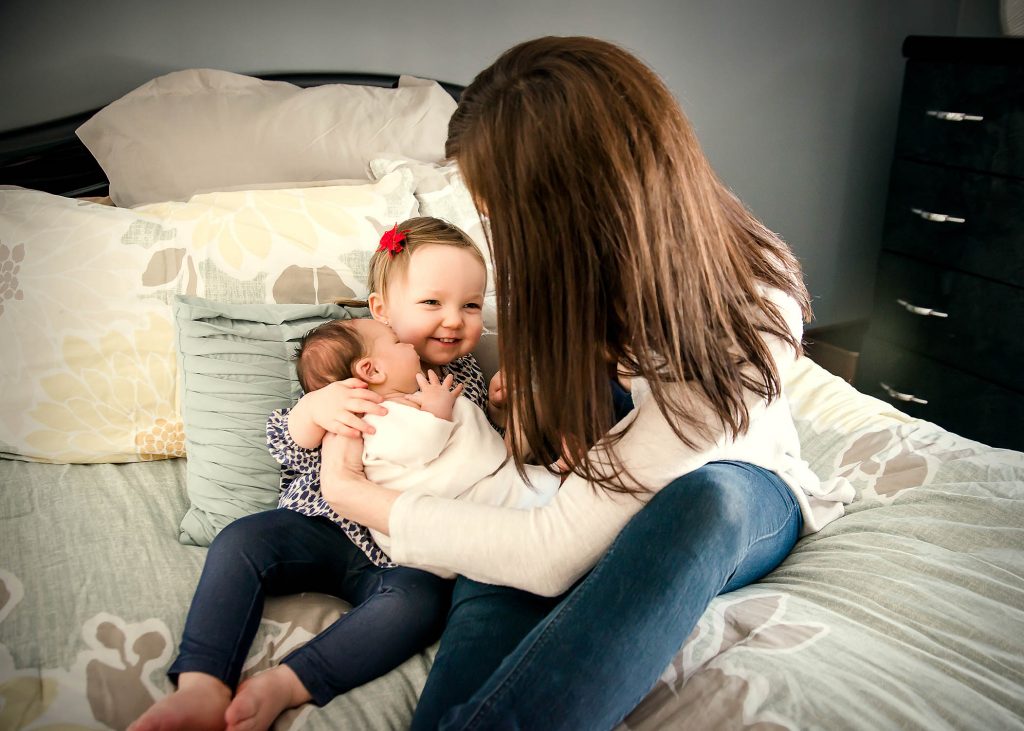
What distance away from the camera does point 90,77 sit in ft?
5.95

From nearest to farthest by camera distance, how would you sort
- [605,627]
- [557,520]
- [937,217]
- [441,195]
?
[605,627]
[557,520]
[441,195]
[937,217]

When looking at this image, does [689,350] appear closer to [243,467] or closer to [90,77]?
[243,467]

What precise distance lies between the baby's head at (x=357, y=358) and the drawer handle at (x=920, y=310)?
6.15ft

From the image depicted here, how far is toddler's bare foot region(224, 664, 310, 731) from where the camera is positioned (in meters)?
0.92

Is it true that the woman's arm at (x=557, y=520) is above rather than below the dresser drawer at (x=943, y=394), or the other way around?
above

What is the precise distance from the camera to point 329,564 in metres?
1.20

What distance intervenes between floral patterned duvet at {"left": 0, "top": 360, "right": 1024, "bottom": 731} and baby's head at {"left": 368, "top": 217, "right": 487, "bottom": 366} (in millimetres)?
432

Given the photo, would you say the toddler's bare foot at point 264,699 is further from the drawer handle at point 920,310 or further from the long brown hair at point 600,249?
the drawer handle at point 920,310

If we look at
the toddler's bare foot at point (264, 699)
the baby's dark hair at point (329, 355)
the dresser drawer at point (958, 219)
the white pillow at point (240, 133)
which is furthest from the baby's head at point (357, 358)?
the dresser drawer at point (958, 219)

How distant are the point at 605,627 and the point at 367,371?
56 cm

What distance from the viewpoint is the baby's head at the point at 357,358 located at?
4.14ft

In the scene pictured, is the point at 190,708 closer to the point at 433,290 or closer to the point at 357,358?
the point at 357,358

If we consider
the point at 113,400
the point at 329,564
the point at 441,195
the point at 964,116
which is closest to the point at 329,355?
the point at 329,564

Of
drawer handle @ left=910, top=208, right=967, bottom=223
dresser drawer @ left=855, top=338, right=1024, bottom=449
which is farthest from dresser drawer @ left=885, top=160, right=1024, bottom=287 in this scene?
dresser drawer @ left=855, top=338, right=1024, bottom=449
